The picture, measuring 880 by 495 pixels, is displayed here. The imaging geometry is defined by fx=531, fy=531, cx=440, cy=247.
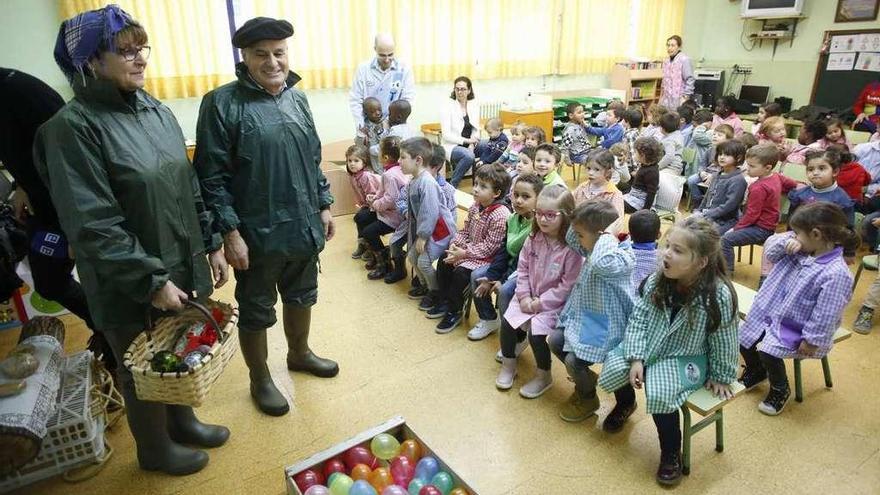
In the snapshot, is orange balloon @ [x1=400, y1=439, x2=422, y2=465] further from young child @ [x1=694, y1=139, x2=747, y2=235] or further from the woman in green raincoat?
young child @ [x1=694, y1=139, x2=747, y2=235]

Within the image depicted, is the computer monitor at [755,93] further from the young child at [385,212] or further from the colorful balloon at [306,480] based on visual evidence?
the colorful balloon at [306,480]

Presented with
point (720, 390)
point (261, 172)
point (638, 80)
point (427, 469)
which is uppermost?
point (638, 80)

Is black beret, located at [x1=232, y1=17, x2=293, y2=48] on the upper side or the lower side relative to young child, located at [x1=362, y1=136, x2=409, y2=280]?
→ upper

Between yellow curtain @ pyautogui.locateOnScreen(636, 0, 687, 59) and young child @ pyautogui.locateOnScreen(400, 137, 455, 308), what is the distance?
19.2ft

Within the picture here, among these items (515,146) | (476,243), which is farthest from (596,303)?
(515,146)

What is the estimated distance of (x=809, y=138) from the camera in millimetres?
4297

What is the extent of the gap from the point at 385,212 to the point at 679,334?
2170mm

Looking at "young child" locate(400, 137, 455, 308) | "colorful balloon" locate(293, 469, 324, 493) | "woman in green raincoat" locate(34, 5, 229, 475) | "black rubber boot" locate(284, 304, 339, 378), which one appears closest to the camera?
"woman in green raincoat" locate(34, 5, 229, 475)

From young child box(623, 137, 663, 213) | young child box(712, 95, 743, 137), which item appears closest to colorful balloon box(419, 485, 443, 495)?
young child box(623, 137, 663, 213)

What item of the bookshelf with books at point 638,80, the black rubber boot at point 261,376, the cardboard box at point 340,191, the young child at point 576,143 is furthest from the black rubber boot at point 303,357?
the bookshelf with books at point 638,80

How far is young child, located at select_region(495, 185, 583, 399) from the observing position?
2.27 meters

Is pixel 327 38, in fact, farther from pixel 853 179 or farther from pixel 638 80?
pixel 853 179

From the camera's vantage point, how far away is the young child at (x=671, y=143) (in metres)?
4.54

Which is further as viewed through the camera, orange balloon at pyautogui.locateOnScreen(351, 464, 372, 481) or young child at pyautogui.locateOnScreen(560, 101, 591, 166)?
young child at pyautogui.locateOnScreen(560, 101, 591, 166)
